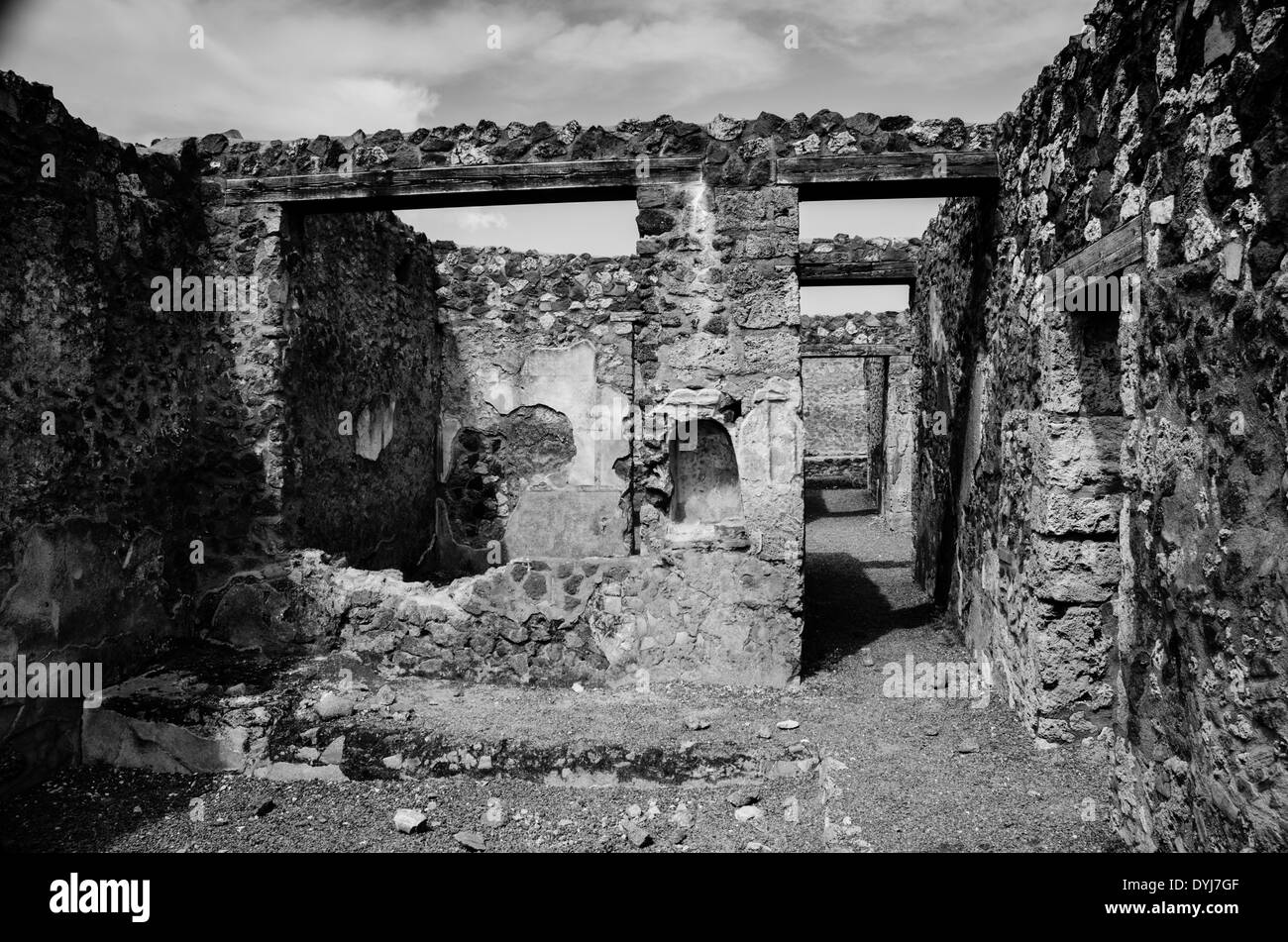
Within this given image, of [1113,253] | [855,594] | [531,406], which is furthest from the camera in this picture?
[531,406]

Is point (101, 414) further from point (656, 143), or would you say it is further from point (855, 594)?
point (855, 594)

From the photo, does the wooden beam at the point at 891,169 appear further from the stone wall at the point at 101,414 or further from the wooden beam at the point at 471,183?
the stone wall at the point at 101,414

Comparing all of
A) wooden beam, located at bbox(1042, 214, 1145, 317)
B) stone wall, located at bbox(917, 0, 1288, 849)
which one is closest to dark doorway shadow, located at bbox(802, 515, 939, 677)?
stone wall, located at bbox(917, 0, 1288, 849)

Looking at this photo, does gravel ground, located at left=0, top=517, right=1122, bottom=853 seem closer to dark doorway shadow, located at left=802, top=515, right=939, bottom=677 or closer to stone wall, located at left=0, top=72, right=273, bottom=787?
stone wall, located at left=0, top=72, right=273, bottom=787

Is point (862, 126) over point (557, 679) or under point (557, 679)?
over

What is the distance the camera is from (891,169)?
4715 mm

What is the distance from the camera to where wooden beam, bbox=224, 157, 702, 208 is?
4887 mm

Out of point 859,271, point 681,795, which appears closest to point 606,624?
point 681,795

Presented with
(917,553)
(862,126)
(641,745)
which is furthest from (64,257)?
(917,553)

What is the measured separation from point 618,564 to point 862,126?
2.96 m

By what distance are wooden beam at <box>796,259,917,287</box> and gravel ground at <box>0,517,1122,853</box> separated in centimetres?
576

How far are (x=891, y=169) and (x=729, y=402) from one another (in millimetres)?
1630
